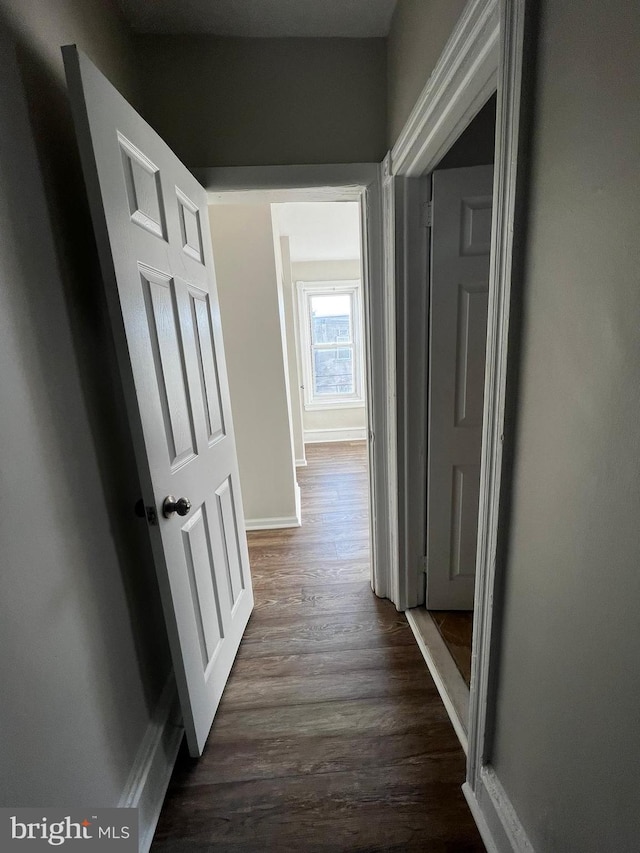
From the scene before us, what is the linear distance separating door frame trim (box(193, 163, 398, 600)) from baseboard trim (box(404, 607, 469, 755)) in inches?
8.1

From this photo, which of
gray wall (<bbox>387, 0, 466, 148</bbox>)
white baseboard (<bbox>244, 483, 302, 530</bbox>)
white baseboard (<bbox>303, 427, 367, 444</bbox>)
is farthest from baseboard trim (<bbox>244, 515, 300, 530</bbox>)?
white baseboard (<bbox>303, 427, 367, 444</bbox>)

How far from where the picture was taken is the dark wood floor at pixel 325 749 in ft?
3.47

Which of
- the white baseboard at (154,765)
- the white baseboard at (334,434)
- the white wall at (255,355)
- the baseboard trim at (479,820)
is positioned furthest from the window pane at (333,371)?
the baseboard trim at (479,820)

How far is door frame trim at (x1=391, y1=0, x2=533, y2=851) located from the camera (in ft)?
2.28

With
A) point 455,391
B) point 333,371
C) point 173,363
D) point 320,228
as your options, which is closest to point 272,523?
point 455,391

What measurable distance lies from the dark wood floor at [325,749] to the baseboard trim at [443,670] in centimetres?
3

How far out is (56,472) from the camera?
846 millimetres

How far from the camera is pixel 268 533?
2723mm

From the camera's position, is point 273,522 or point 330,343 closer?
point 273,522

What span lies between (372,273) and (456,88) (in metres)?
0.74

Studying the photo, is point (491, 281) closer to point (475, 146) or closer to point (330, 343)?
point (475, 146)

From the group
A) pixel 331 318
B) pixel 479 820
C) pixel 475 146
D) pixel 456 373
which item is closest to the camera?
pixel 479 820

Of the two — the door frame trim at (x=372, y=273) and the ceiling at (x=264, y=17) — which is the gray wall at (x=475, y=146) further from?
the ceiling at (x=264, y=17)

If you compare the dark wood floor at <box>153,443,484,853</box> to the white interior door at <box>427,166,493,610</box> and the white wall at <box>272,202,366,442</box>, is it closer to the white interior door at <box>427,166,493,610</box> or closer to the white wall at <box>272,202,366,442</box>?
the white interior door at <box>427,166,493,610</box>
